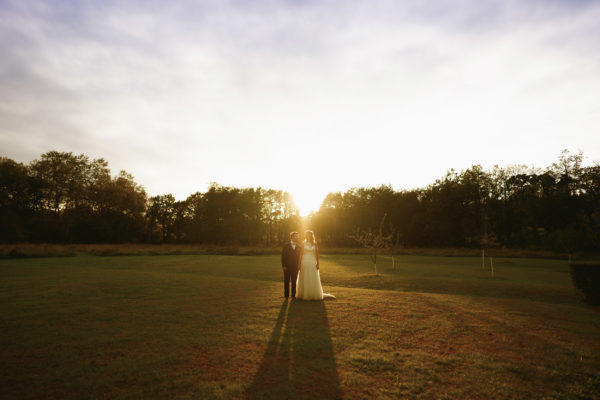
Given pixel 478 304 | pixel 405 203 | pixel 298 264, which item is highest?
pixel 405 203

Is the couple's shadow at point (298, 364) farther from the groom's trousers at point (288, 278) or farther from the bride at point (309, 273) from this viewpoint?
the groom's trousers at point (288, 278)

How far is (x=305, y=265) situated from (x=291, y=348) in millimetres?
5211

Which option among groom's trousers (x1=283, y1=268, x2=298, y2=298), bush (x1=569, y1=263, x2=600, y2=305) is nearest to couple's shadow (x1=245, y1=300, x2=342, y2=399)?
groom's trousers (x1=283, y1=268, x2=298, y2=298)

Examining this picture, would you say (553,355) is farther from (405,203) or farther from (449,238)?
(405,203)

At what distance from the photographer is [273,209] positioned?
79188mm

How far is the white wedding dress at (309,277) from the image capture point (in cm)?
1152

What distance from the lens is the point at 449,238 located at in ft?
193

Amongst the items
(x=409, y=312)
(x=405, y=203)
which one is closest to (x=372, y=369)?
(x=409, y=312)

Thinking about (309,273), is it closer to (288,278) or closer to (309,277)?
(309,277)

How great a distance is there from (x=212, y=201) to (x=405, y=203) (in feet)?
150

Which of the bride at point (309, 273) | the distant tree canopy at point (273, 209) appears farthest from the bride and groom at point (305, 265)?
the distant tree canopy at point (273, 209)

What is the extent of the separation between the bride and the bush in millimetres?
10875

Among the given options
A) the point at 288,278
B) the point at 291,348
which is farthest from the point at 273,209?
the point at 291,348

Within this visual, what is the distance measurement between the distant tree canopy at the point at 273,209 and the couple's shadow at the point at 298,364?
115 ft
